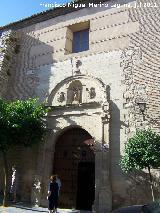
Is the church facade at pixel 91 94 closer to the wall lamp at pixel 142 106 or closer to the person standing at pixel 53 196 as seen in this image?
the wall lamp at pixel 142 106

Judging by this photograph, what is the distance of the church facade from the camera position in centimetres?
1019

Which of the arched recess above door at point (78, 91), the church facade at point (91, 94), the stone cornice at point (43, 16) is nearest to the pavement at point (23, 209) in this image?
the church facade at point (91, 94)

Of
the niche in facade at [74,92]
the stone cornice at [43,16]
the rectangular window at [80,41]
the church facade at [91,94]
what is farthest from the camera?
the stone cornice at [43,16]

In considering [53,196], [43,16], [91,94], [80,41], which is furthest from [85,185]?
[43,16]

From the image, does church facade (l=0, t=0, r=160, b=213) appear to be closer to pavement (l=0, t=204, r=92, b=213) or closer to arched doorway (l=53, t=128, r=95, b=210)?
arched doorway (l=53, t=128, r=95, b=210)

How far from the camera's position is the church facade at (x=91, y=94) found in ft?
33.4

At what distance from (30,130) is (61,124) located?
64.1 inches

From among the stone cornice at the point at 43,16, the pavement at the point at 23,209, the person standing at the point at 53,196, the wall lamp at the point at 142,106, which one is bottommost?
the pavement at the point at 23,209

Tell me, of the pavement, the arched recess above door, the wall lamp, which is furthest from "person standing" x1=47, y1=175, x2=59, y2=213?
the wall lamp

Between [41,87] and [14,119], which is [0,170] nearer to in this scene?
[14,119]

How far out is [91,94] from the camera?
1160cm

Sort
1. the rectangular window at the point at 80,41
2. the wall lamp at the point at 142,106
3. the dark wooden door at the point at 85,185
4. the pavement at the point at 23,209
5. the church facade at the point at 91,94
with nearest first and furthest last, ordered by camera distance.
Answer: the pavement at the point at 23,209 → the wall lamp at the point at 142,106 → the church facade at the point at 91,94 → the dark wooden door at the point at 85,185 → the rectangular window at the point at 80,41

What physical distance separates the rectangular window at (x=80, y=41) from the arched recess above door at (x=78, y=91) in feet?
5.94

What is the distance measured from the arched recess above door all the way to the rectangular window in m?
1.81
